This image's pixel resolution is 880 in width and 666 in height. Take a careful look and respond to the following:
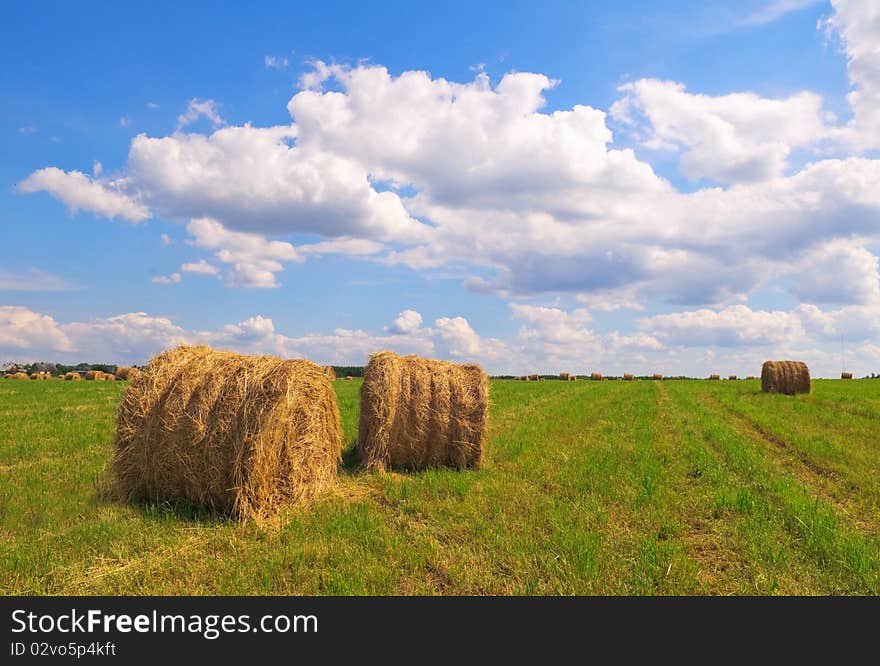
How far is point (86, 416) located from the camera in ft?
63.9

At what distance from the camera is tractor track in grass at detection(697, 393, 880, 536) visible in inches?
337

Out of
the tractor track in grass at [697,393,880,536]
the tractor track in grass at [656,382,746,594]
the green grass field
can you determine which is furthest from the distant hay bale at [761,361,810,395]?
the tractor track in grass at [656,382,746,594]

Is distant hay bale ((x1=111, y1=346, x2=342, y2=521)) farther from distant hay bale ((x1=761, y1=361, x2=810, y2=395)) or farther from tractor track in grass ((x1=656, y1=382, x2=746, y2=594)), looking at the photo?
distant hay bale ((x1=761, y1=361, x2=810, y2=395))

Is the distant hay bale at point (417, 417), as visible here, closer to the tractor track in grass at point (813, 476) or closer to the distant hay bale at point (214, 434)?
the distant hay bale at point (214, 434)

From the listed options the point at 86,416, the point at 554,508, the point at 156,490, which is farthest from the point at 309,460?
the point at 86,416

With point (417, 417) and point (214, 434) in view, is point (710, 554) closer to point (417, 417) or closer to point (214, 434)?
point (417, 417)

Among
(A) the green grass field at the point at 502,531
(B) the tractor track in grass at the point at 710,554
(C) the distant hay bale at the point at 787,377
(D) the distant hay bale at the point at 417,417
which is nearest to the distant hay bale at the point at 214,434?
(A) the green grass field at the point at 502,531

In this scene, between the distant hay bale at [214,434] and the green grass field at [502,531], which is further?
the distant hay bale at [214,434]

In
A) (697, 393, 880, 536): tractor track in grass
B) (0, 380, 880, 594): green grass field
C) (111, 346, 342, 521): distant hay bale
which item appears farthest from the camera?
(697, 393, 880, 536): tractor track in grass

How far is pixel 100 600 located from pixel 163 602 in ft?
2.06

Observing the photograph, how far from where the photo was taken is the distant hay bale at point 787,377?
32719 millimetres

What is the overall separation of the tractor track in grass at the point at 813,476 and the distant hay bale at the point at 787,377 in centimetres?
1733

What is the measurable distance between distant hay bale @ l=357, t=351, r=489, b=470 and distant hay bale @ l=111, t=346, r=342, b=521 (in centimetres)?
206

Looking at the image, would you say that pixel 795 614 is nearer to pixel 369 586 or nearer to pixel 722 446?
pixel 369 586
